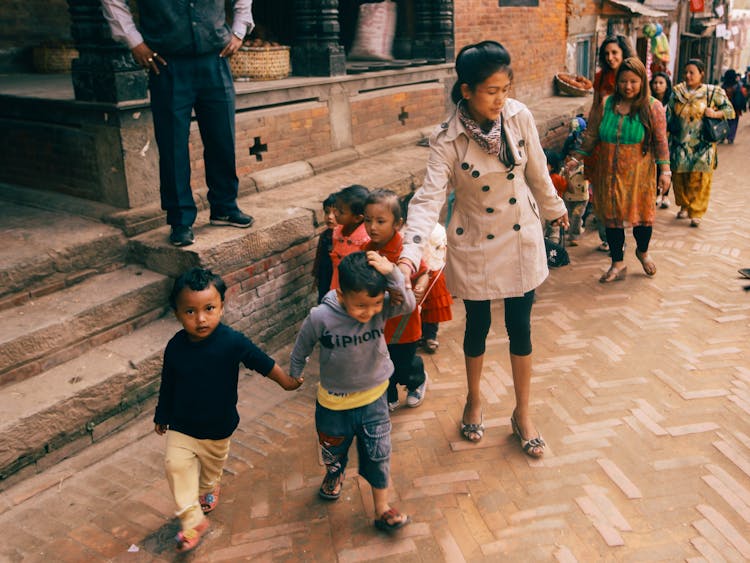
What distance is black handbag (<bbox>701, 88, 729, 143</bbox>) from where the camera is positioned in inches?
281

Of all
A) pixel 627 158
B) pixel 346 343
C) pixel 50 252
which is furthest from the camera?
pixel 627 158

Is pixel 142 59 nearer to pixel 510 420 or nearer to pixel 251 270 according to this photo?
pixel 251 270

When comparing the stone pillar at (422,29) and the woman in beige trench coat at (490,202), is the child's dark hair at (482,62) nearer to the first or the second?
the woman in beige trench coat at (490,202)

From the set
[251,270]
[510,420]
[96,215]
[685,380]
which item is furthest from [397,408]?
[96,215]

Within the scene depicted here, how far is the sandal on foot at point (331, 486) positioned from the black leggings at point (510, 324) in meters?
0.97

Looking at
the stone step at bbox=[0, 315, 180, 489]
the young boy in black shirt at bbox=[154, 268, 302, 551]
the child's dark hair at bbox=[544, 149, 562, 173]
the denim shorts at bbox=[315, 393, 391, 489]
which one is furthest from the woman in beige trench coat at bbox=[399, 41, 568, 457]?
the child's dark hair at bbox=[544, 149, 562, 173]

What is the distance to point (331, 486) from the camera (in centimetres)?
327

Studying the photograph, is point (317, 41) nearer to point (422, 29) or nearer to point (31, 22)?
point (422, 29)

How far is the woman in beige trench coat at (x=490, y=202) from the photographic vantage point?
3.12 metres

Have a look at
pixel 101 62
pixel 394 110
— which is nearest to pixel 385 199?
pixel 101 62

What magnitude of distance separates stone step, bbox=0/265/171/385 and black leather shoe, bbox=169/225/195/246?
0.26m

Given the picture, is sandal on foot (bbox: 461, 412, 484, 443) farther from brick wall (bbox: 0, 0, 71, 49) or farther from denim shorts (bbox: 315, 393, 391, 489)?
brick wall (bbox: 0, 0, 71, 49)

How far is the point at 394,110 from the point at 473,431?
4959mm

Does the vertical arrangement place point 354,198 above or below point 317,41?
below
